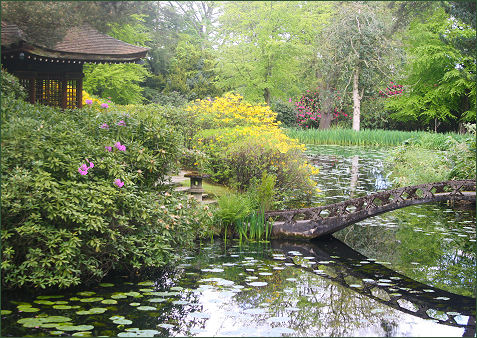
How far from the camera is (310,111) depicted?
2147cm

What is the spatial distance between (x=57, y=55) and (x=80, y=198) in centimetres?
258

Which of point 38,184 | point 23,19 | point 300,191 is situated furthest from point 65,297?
point 300,191

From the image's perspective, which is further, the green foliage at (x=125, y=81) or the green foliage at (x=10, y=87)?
the green foliage at (x=125, y=81)

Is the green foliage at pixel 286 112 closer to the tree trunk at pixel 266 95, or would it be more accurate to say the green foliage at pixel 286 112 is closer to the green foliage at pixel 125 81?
the tree trunk at pixel 266 95

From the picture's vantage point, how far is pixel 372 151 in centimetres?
1911

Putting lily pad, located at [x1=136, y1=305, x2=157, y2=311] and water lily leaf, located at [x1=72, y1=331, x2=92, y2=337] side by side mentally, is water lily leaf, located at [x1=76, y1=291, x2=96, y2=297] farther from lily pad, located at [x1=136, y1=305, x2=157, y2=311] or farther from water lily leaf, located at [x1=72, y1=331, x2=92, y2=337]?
water lily leaf, located at [x1=72, y1=331, x2=92, y2=337]

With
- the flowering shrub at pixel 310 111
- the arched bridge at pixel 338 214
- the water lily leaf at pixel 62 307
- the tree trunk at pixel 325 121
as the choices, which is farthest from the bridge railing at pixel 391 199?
the tree trunk at pixel 325 121

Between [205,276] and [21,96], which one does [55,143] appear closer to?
[21,96]

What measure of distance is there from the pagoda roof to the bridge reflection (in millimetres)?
3267

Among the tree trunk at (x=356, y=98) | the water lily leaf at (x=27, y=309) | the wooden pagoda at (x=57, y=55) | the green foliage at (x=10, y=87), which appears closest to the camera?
the water lily leaf at (x=27, y=309)

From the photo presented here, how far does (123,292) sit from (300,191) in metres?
5.65

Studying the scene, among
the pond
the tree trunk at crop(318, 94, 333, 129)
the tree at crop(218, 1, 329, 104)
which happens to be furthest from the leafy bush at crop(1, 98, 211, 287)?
the tree trunk at crop(318, 94, 333, 129)

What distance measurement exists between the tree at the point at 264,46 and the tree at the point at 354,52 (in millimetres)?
1814

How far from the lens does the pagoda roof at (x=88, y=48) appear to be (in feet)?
17.3
